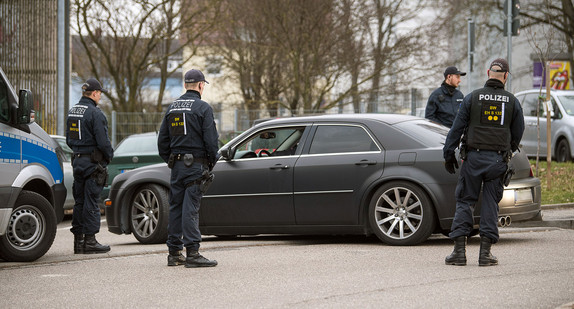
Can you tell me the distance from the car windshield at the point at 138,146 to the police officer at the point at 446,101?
17.5 feet

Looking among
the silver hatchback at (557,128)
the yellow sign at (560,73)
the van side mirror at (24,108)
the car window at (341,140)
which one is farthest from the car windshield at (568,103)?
the van side mirror at (24,108)

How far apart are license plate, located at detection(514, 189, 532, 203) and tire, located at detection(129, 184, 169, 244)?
3824 millimetres

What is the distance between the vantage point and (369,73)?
2884 cm

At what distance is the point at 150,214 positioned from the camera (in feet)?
35.7

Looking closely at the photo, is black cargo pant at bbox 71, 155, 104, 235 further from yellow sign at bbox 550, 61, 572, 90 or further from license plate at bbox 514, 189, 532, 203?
yellow sign at bbox 550, 61, 572, 90

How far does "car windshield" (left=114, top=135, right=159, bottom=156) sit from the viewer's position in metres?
16.2

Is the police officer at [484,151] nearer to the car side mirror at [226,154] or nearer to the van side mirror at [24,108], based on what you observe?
the car side mirror at [226,154]

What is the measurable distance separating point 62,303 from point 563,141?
49.5ft

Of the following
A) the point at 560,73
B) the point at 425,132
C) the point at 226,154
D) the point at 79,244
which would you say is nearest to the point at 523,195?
the point at 425,132

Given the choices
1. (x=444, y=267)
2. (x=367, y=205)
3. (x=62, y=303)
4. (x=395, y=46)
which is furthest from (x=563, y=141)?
(x=62, y=303)

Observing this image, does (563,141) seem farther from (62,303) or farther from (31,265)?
(62,303)

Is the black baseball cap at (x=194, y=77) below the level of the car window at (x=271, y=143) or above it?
above

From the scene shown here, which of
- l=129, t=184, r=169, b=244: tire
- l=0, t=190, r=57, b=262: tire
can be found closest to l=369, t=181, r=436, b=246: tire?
l=129, t=184, r=169, b=244: tire

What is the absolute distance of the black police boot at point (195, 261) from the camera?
8.46 m
